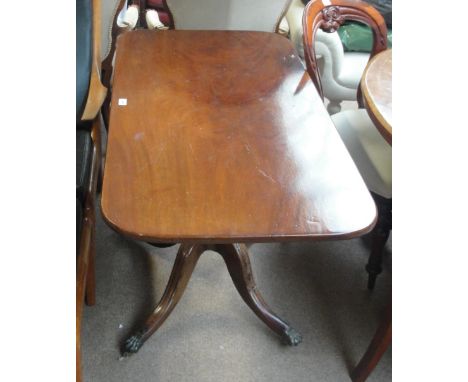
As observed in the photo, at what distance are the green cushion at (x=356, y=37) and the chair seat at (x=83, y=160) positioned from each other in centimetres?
107

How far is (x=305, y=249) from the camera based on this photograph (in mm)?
1426

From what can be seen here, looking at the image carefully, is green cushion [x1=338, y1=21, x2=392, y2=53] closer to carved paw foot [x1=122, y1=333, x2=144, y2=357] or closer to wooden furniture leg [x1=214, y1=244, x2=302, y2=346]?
wooden furniture leg [x1=214, y1=244, x2=302, y2=346]

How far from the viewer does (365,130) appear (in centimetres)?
124

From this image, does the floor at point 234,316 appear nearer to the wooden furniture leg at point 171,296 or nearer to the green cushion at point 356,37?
the wooden furniture leg at point 171,296

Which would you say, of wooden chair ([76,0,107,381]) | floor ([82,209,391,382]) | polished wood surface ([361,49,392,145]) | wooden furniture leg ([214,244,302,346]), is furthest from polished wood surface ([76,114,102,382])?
polished wood surface ([361,49,392,145])

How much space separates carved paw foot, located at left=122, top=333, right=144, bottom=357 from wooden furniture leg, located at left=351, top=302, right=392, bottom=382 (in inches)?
21.5

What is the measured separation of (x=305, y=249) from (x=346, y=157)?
689mm

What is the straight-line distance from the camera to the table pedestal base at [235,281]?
3.53ft

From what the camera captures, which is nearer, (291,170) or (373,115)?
(291,170)

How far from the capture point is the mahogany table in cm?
65

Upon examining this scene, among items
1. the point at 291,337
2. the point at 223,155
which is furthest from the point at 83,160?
the point at 291,337

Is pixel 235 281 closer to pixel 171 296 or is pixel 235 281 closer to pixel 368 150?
pixel 171 296

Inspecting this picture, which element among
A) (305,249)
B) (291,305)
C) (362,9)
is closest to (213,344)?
(291,305)
